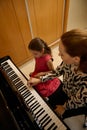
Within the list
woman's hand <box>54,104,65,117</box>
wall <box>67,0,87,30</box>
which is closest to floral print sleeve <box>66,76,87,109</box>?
woman's hand <box>54,104,65,117</box>

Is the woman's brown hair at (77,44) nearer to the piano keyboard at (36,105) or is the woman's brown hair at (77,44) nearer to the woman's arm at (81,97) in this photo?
the woman's arm at (81,97)

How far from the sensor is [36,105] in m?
0.97

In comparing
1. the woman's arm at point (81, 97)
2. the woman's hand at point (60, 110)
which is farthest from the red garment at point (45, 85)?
the woman's arm at point (81, 97)

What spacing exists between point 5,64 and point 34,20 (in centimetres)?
87

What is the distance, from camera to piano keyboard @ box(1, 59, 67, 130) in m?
0.85

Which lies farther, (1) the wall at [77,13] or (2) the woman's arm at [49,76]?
(1) the wall at [77,13]

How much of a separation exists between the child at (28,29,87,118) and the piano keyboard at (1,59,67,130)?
0.28 ft

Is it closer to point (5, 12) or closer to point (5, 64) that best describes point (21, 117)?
point (5, 64)

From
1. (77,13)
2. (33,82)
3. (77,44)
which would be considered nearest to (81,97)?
(77,44)

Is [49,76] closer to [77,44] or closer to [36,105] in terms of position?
[36,105]

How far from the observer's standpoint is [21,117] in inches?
26.4

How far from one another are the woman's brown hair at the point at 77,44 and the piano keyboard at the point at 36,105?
18.2 inches

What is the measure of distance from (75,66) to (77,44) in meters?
0.21

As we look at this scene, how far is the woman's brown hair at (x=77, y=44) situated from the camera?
63 cm
